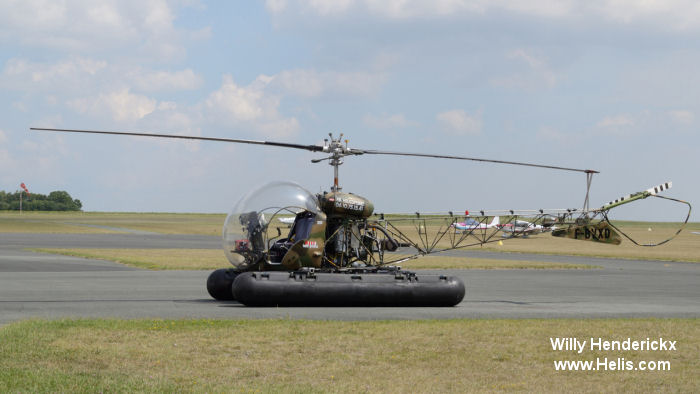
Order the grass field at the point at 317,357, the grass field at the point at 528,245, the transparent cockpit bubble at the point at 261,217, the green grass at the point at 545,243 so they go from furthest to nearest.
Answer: the green grass at the point at 545,243 → the grass field at the point at 528,245 → the transparent cockpit bubble at the point at 261,217 → the grass field at the point at 317,357

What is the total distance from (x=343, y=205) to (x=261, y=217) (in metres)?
2.06

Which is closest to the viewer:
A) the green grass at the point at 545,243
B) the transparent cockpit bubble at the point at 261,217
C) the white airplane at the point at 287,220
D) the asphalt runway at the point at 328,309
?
the asphalt runway at the point at 328,309

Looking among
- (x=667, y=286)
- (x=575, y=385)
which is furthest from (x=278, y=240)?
(x=667, y=286)

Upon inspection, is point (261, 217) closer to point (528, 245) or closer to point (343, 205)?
point (343, 205)

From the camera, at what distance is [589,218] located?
→ 21.2 m

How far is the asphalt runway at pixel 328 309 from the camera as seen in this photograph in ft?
56.4

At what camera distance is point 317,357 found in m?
11.8

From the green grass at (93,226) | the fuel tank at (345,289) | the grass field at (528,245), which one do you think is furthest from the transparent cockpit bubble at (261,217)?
the green grass at (93,226)

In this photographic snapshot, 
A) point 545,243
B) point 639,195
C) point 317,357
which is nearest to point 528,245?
point 545,243

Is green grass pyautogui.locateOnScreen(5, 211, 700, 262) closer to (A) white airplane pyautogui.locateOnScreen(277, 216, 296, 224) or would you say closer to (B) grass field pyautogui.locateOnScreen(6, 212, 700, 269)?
(B) grass field pyautogui.locateOnScreen(6, 212, 700, 269)

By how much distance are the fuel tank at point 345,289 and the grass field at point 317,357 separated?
267 cm

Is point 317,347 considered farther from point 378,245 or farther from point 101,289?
point 101,289

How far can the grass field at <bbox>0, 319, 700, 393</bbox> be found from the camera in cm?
1025

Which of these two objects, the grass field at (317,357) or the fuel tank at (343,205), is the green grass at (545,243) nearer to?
the fuel tank at (343,205)
